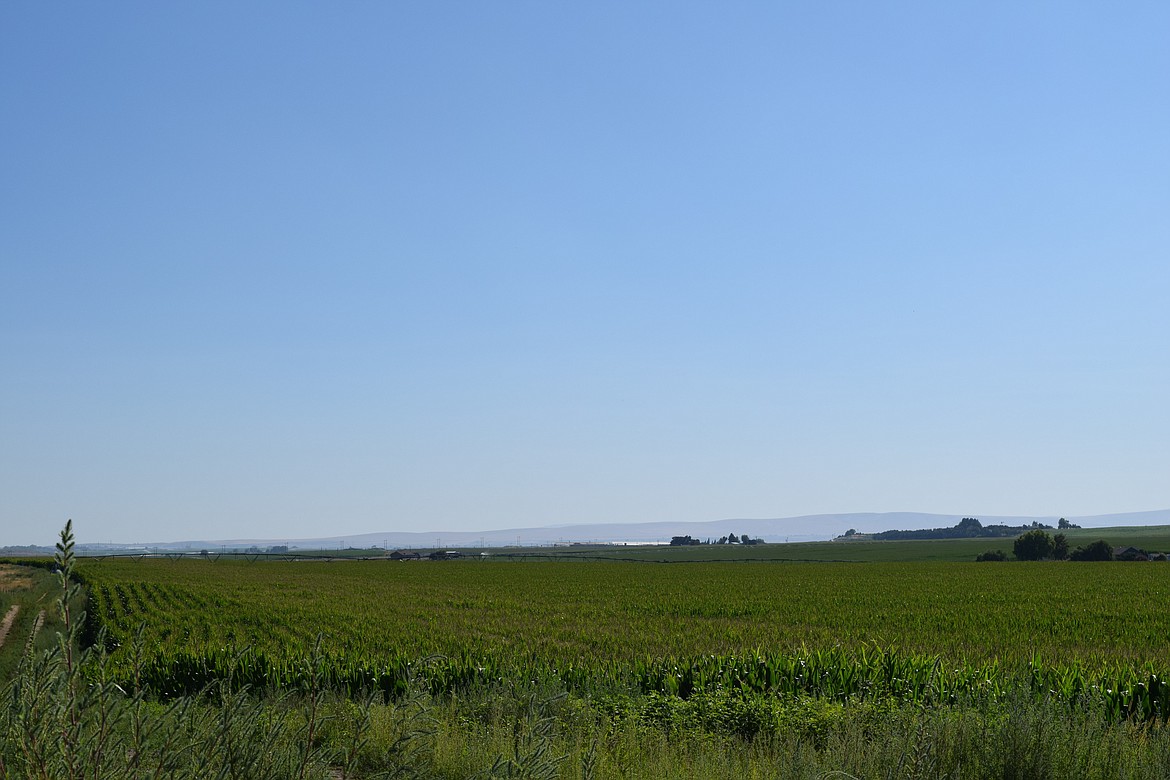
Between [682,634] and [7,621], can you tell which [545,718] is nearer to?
[682,634]

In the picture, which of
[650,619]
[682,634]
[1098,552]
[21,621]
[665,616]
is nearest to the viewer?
[682,634]

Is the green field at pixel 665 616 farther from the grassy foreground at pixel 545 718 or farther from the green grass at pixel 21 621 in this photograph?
the green grass at pixel 21 621

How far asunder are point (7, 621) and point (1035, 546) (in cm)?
12605

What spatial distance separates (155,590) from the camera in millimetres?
54344

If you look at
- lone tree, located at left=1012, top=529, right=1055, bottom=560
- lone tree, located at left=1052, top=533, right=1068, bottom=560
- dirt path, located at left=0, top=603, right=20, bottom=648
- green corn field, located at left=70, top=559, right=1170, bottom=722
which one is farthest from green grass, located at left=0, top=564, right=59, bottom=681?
lone tree, located at left=1052, top=533, right=1068, bottom=560

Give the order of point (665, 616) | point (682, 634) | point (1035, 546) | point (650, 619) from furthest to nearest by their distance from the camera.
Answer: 1. point (1035, 546)
2. point (665, 616)
3. point (650, 619)
4. point (682, 634)

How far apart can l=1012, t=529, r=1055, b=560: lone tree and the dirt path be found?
122 m

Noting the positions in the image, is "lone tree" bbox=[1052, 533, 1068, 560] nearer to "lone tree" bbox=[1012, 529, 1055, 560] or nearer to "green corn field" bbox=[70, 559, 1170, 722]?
"lone tree" bbox=[1012, 529, 1055, 560]

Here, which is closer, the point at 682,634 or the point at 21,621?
the point at 682,634

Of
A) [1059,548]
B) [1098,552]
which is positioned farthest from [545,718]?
[1059,548]

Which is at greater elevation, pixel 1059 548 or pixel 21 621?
pixel 21 621

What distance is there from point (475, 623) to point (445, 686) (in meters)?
21.1

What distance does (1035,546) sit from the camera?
409ft

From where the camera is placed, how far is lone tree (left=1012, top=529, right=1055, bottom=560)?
123 metres
